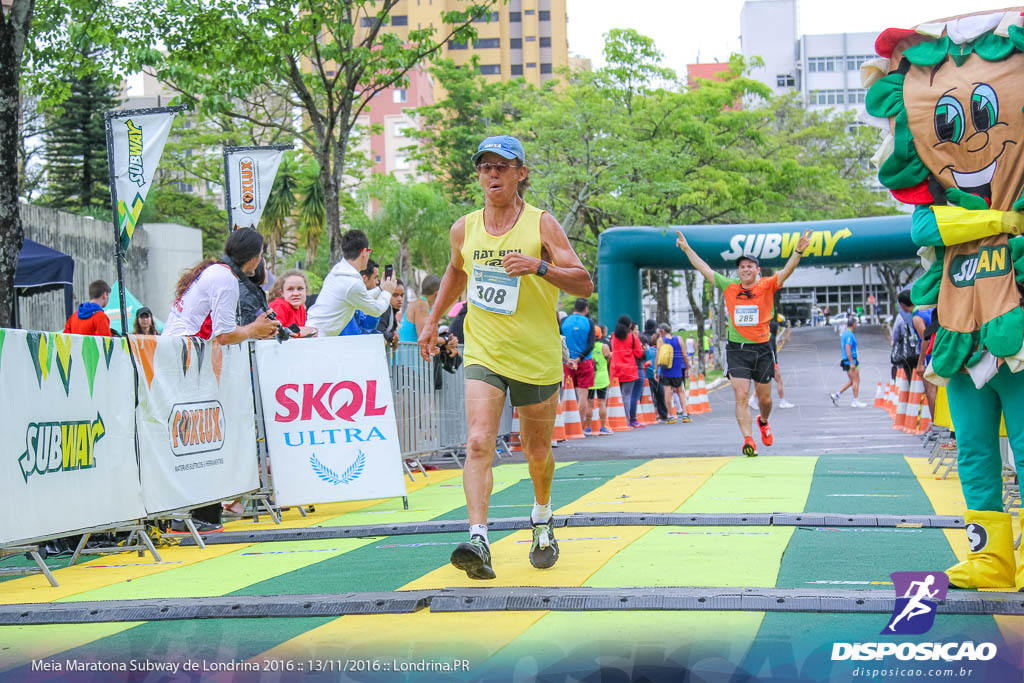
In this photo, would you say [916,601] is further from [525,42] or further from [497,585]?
[525,42]

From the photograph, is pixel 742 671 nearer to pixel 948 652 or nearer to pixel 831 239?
pixel 948 652

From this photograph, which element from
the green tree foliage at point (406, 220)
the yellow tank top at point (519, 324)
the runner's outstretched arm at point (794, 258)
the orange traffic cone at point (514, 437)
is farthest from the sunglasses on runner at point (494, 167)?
the green tree foliage at point (406, 220)

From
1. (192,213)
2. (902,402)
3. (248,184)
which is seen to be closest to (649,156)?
(902,402)

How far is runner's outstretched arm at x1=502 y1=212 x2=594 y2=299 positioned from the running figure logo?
1.95 metres

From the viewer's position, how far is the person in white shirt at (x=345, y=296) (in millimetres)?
9586

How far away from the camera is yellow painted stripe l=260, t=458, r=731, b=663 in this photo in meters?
3.95

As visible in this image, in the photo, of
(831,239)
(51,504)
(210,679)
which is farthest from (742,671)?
(831,239)

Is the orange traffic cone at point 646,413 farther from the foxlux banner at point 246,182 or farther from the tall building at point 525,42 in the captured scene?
the tall building at point 525,42

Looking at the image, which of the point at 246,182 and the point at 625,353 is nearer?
the point at 246,182

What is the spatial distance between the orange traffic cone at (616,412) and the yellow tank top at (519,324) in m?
13.8

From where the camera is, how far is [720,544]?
19.4 feet

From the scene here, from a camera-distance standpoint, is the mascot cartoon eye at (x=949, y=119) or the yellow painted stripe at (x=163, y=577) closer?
the yellow painted stripe at (x=163, y=577)

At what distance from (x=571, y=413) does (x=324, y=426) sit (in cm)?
922

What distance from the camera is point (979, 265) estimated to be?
462cm
